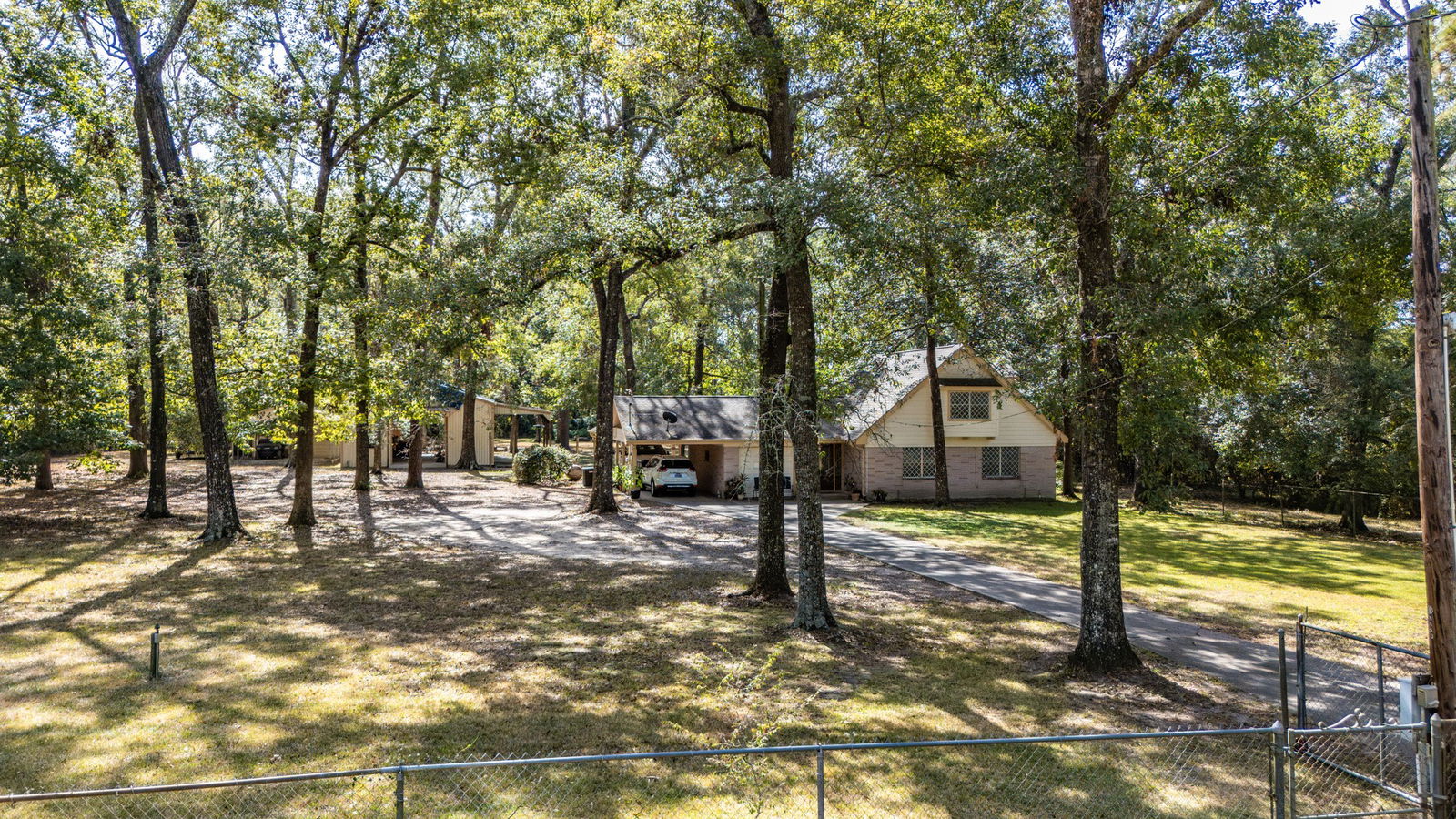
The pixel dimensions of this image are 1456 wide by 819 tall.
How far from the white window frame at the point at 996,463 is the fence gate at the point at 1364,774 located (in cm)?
2632

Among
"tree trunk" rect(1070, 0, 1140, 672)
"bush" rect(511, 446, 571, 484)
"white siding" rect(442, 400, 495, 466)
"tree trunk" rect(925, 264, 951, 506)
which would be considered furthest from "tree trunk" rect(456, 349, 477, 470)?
"tree trunk" rect(1070, 0, 1140, 672)

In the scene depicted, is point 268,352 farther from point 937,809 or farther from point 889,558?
point 937,809

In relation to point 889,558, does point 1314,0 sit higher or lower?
higher

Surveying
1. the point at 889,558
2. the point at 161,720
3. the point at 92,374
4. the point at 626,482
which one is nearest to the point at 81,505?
the point at 92,374

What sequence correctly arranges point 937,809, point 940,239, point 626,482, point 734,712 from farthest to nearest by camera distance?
1. point 626,482
2. point 940,239
3. point 734,712
4. point 937,809

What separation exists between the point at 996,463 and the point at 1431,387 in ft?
92.8

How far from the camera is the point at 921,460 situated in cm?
3353

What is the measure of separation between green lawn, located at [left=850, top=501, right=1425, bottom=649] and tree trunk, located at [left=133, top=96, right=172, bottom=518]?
741 inches

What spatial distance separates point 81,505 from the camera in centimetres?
2425

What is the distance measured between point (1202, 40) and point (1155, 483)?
1468cm

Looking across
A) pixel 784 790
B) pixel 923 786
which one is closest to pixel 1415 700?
pixel 923 786

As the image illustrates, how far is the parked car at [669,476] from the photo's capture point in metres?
32.4

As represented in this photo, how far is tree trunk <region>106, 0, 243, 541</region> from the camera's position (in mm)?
17641

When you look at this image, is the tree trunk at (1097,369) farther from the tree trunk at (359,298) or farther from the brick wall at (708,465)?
the brick wall at (708,465)
